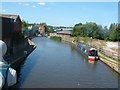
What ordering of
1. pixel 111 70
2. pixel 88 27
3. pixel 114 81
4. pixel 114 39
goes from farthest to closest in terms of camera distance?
1. pixel 88 27
2. pixel 114 39
3. pixel 111 70
4. pixel 114 81

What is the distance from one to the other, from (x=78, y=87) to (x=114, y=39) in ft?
Answer: 102

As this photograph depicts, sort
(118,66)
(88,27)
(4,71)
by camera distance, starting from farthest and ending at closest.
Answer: (88,27) < (118,66) < (4,71)

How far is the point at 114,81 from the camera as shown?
1509cm

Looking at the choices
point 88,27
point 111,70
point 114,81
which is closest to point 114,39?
point 88,27

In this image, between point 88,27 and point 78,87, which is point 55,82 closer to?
point 78,87

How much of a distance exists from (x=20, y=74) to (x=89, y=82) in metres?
4.44

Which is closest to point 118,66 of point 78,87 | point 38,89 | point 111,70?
point 111,70

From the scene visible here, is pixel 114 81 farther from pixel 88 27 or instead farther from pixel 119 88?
pixel 88 27

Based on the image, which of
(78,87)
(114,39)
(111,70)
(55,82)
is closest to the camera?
(78,87)

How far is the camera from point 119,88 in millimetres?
13094

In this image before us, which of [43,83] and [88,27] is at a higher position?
[88,27]

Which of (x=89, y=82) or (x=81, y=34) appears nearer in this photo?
(x=89, y=82)

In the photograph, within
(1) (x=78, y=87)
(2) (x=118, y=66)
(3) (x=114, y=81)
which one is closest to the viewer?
(1) (x=78, y=87)

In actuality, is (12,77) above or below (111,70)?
above
